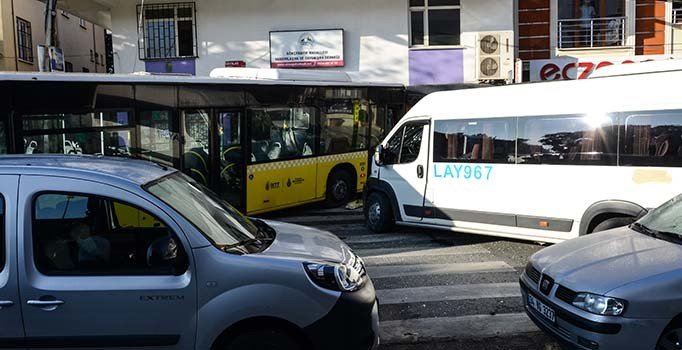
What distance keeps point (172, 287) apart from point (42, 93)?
5.68 m

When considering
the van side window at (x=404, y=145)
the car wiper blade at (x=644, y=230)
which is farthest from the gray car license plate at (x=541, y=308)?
the van side window at (x=404, y=145)

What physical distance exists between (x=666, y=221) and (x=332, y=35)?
556 inches

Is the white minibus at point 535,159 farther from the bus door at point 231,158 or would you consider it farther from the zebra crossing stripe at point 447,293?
the bus door at point 231,158

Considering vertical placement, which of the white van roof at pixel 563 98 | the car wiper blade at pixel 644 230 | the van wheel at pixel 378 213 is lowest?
the van wheel at pixel 378 213

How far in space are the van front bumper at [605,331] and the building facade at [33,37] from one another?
21877 millimetres

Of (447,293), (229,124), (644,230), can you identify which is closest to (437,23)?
(229,124)

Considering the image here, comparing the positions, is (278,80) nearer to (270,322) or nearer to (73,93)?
(73,93)

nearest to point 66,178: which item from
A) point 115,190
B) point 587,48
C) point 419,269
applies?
point 115,190

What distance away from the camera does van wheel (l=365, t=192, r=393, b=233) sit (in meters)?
9.67

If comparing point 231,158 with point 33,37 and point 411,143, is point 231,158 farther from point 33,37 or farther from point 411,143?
point 33,37

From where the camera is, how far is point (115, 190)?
3.50 metres

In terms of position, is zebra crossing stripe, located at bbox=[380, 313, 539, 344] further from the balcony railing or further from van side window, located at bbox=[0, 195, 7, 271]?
the balcony railing

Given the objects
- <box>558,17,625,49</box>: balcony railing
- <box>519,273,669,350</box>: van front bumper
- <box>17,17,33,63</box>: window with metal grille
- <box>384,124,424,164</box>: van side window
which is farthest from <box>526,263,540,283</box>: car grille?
<box>17,17,33,63</box>: window with metal grille

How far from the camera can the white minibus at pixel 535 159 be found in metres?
6.75
